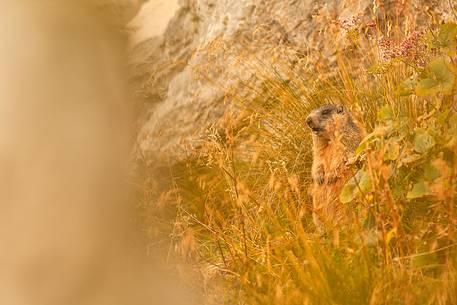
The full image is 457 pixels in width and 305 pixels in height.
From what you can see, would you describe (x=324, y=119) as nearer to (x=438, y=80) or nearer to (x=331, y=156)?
(x=331, y=156)

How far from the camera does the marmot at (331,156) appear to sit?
302 cm

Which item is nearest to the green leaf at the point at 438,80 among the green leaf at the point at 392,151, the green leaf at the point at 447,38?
the green leaf at the point at 447,38

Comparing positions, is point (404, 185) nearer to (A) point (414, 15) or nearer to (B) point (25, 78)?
(A) point (414, 15)

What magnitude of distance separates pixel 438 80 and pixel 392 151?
0.28 m

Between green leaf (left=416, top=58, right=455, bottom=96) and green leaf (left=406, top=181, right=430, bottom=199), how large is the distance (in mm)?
302

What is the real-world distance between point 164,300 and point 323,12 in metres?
1.75

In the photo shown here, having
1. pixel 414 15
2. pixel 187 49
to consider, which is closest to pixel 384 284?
pixel 414 15

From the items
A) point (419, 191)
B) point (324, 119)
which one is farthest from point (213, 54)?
point (419, 191)

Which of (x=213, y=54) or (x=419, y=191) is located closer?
(x=419, y=191)

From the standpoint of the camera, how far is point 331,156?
312 centimetres

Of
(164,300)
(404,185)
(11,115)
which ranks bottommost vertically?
(164,300)

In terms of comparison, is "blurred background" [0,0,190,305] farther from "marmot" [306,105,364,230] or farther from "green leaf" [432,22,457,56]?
"green leaf" [432,22,457,56]

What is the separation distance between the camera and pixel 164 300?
11.3 feet

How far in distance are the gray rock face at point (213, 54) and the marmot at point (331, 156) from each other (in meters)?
0.74
